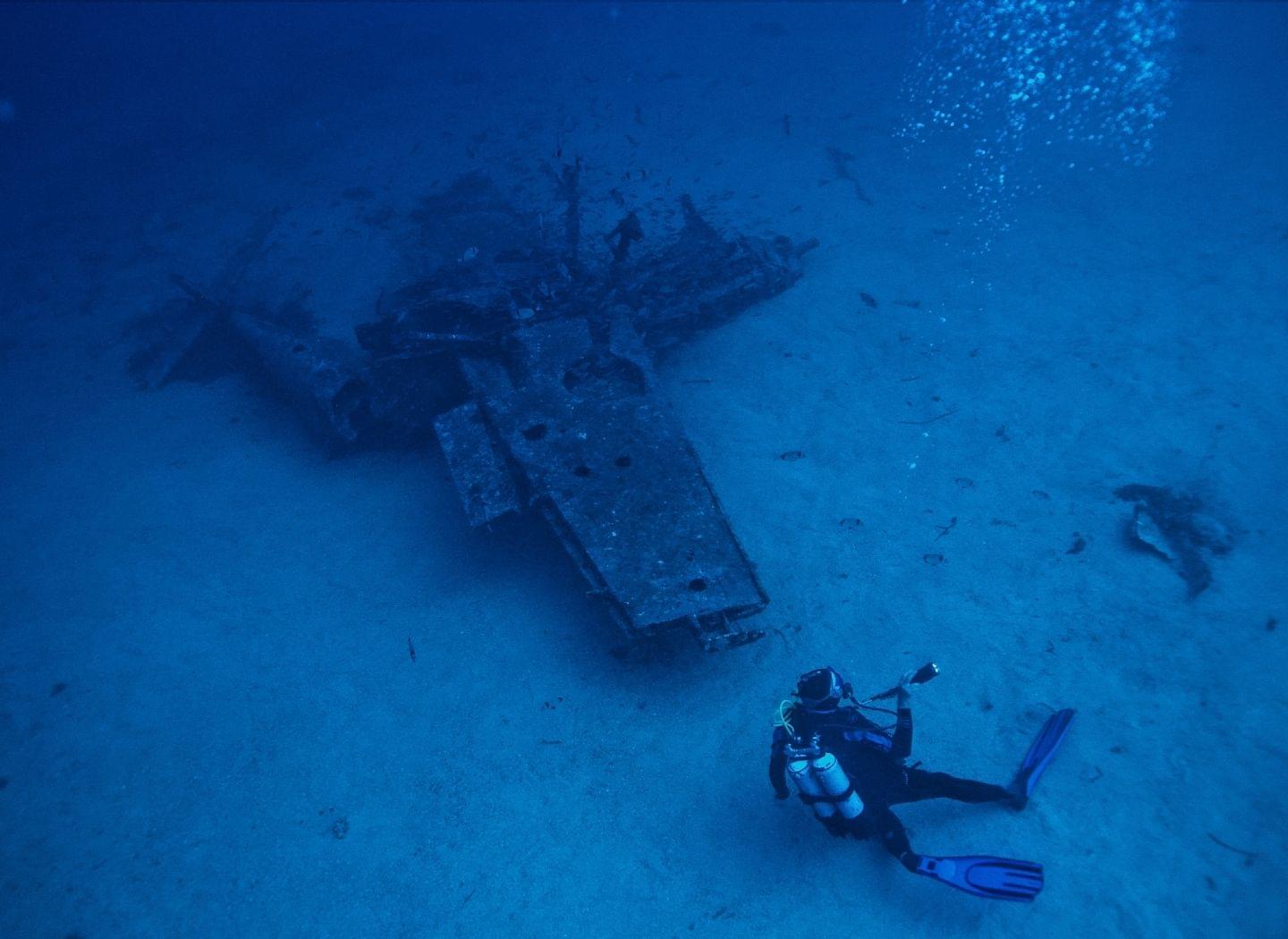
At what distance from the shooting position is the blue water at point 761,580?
4035mm

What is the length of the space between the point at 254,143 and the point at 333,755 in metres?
17.3

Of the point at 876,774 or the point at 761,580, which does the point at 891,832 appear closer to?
the point at 876,774

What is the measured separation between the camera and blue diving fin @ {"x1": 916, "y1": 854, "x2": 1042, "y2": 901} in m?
3.52

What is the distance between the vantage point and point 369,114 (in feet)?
53.4

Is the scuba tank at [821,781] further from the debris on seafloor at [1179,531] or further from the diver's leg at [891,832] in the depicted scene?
the debris on seafloor at [1179,531]

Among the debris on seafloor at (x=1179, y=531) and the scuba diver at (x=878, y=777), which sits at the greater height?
the debris on seafloor at (x=1179, y=531)

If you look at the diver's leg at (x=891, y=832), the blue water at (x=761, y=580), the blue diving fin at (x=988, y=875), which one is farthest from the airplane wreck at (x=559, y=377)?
the blue diving fin at (x=988, y=875)

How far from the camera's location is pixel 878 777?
411cm

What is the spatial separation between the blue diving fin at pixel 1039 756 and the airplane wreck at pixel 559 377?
1.94 meters

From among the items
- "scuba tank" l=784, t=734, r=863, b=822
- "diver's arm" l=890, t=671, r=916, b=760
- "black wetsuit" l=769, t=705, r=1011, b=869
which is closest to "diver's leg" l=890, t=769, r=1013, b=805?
"black wetsuit" l=769, t=705, r=1011, b=869

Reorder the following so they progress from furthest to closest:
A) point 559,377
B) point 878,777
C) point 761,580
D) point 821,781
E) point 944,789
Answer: point 559,377 → point 761,580 → point 878,777 → point 944,789 → point 821,781

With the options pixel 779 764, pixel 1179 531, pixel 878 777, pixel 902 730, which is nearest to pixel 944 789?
pixel 878 777

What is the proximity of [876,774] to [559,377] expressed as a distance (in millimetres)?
4228

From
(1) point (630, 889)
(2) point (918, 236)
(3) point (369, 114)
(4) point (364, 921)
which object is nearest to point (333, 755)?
(4) point (364, 921)
